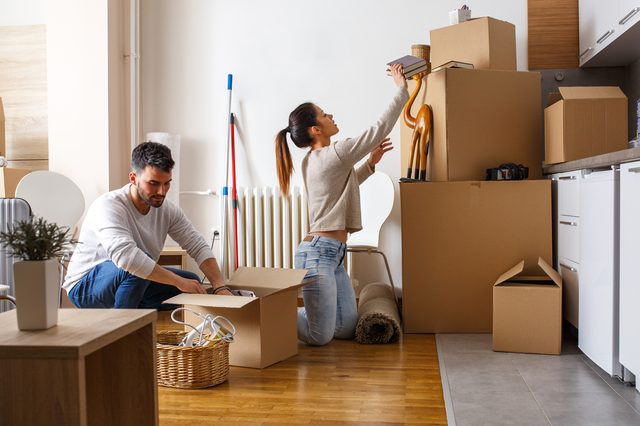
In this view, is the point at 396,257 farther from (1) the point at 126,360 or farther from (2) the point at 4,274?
(1) the point at 126,360

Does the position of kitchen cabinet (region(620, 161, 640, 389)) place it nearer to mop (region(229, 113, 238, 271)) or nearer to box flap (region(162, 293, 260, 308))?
box flap (region(162, 293, 260, 308))

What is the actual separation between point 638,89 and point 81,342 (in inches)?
134

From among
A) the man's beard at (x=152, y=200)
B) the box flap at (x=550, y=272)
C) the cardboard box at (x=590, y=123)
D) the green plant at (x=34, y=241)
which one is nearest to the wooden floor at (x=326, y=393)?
the box flap at (x=550, y=272)

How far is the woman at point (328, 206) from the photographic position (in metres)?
3.23

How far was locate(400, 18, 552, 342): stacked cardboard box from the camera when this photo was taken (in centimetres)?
343

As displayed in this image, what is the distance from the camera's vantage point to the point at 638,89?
387 cm

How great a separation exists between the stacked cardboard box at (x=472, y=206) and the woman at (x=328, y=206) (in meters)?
0.31

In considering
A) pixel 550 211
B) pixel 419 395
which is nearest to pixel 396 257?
pixel 550 211

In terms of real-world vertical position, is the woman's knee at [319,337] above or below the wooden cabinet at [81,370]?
below

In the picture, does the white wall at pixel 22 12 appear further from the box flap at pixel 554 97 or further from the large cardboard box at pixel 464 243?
the box flap at pixel 554 97

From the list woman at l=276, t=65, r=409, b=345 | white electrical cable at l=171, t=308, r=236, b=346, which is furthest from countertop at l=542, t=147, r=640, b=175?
white electrical cable at l=171, t=308, r=236, b=346

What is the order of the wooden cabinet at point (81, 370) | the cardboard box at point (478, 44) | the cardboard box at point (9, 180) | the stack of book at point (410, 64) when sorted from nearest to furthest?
1. the wooden cabinet at point (81, 370)
2. the stack of book at point (410, 64)
3. the cardboard box at point (478, 44)
4. the cardboard box at point (9, 180)

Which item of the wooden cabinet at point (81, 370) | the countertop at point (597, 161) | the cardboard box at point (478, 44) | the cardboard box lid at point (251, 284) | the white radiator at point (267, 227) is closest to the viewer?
the wooden cabinet at point (81, 370)

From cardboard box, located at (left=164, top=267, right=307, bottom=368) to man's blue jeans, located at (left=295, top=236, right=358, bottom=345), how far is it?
5.7 inches
